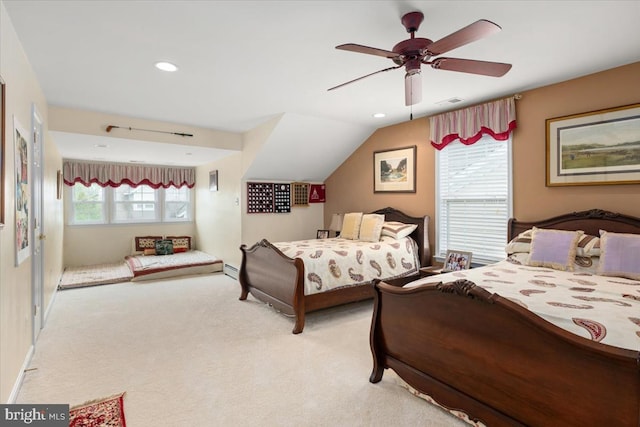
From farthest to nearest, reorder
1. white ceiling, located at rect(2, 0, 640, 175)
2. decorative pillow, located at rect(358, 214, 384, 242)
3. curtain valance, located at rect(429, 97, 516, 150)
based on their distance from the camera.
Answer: decorative pillow, located at rect(358, 214, 384, 242), curtain valance, located at rect(429, 97, 516, 150), white ceiling, located at rect(2, 0, 640, 175)

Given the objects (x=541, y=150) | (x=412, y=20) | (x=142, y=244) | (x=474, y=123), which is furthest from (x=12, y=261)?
(x=142, y=244)

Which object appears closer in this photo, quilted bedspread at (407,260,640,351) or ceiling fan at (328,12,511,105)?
quilted bedspread at (407,260,640,351)

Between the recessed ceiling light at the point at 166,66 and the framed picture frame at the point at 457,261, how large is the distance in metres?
3.50

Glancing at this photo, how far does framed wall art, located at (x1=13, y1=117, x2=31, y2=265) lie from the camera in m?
2.18

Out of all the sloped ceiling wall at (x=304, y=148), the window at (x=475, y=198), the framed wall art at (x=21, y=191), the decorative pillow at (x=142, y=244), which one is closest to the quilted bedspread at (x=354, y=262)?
the window at (x=475, y=198)

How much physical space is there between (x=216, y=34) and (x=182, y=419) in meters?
2.49

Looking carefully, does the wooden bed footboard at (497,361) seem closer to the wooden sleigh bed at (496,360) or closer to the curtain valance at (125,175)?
the wooden sleigh bed at (496,360)

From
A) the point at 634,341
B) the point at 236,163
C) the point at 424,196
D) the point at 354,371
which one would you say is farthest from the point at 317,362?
the point at 236,163

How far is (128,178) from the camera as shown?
6.75m

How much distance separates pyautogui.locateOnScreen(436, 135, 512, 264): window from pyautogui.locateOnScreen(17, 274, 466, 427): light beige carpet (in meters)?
1.51

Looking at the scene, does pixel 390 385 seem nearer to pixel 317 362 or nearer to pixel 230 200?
pixel 317 362

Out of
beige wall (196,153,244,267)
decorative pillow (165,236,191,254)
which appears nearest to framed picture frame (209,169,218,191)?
beige wall (196,153,244,267)

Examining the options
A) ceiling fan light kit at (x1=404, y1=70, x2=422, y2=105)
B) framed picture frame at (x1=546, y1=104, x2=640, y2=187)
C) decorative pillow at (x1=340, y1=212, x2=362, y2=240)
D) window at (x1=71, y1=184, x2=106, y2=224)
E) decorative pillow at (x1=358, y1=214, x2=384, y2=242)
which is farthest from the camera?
window at (x1=71, y1=184, x2=106, y2=224)

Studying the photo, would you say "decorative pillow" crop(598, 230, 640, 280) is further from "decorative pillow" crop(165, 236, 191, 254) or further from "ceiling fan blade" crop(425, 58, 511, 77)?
"decorative pillow" crop(165, 236, 191, 254)
